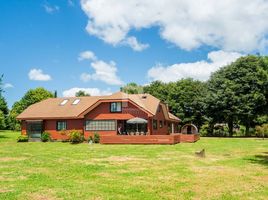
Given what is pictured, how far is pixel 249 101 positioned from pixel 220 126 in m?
10.1

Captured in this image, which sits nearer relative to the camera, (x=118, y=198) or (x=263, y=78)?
(x=118, y=198)

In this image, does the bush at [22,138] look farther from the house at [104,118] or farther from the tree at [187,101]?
the tree at [187,101]

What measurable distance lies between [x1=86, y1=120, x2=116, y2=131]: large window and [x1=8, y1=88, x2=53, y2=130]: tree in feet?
152

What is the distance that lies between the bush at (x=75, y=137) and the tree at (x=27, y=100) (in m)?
47.8

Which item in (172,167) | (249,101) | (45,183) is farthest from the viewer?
(249,101)

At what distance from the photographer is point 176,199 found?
1011cm

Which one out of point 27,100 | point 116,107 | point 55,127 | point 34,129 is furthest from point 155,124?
point 27,100

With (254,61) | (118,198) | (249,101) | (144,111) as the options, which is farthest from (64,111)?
(118,198)

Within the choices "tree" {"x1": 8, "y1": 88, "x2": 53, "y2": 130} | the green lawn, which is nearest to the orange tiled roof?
the green lawn

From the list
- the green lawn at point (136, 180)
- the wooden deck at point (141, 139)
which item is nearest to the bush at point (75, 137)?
the wooden deck at point (141, 139)

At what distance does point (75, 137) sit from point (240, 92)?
90.4 feet

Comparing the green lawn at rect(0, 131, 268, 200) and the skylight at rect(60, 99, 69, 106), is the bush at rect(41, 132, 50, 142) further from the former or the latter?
the green lawn at rect(0, 131, 268, 200)

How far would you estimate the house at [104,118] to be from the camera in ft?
130

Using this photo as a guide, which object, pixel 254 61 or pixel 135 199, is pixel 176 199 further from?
pixel 254 61
